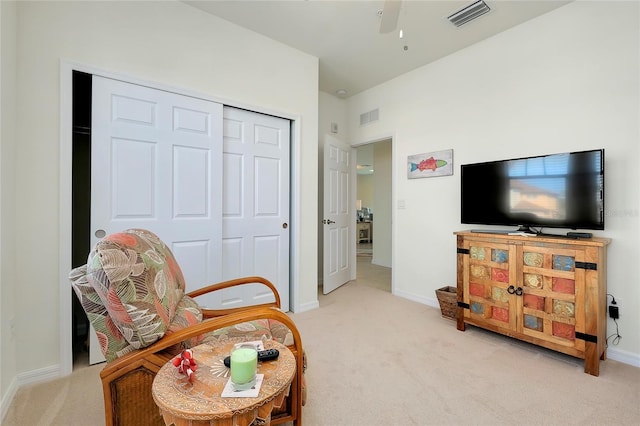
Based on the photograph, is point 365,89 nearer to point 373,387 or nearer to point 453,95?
point 453,95

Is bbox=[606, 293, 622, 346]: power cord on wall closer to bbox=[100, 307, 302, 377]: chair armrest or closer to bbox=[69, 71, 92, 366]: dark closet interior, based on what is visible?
bbox=[100, 307, 302, 377]: chair armrest

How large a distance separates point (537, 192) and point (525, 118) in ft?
2.58

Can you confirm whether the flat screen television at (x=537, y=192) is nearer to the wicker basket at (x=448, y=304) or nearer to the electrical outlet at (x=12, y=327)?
the wicker basket at (x=448, y=304)

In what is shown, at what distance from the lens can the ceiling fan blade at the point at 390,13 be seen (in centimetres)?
157

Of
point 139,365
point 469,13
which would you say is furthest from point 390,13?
point 139,365

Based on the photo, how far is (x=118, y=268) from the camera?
1.16 m

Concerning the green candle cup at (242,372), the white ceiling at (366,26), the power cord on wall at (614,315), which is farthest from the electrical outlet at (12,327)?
the power cord on wall at (614,315)

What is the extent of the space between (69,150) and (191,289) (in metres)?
1.37

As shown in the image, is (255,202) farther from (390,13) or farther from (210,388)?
(210,388)

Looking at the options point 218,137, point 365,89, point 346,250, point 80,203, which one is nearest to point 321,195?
point 346,250

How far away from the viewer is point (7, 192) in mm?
1752

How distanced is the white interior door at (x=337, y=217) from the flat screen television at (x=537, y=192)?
1676 millimetres

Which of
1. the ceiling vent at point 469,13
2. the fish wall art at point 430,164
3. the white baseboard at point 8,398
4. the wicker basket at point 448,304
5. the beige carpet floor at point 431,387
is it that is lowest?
the beige carpet floor at point 431,387

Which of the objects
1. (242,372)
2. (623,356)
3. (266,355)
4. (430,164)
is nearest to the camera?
(242,372)
